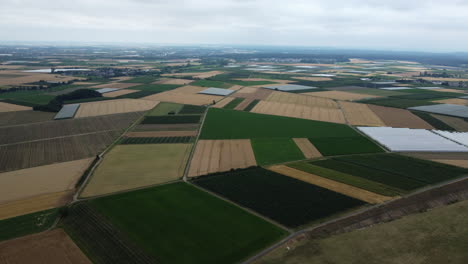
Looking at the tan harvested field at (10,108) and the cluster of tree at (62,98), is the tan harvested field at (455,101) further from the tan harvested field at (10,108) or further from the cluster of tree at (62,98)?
the tan harvested field at (10,108)

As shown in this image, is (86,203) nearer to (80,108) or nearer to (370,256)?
(370,256)

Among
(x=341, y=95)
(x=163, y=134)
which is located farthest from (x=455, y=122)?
(x=163, y=134)

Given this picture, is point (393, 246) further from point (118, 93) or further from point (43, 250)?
point (118, 93)

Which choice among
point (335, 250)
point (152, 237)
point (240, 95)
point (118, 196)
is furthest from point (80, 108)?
point (335, 250)

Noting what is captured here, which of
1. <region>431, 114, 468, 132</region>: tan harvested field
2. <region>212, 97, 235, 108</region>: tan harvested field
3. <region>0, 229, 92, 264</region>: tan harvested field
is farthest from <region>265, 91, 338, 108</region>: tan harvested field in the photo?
<region>0, 229, 92, 264</region>: tan harvested field

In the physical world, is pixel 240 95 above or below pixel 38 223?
above

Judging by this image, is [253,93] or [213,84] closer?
[253,93]

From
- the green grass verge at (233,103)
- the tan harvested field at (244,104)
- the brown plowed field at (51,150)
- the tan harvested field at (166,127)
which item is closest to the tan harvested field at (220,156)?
the tan harvested field at (166,127)
